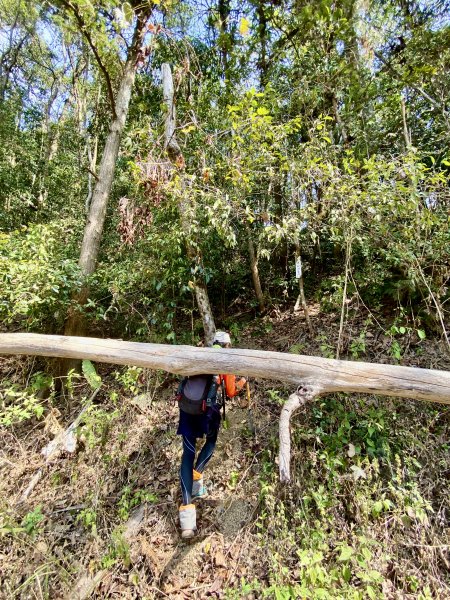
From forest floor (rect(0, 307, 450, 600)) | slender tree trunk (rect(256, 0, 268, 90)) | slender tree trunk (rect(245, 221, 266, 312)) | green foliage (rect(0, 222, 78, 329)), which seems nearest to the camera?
forest floor (rect(0, 307, 450, 600))

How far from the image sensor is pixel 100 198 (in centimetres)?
569

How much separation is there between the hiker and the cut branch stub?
2.90 feet

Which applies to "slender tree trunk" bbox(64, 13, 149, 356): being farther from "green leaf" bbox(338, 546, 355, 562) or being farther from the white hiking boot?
"green leaf" bbox(338, 546, 355, 562)

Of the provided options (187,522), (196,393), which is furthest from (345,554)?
(196,393)

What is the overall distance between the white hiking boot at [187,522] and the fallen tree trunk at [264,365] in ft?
4.71

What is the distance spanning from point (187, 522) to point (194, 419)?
102cm

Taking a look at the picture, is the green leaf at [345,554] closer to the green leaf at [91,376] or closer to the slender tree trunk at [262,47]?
the green leaf at [91,376]

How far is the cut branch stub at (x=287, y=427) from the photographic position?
7.27 ft

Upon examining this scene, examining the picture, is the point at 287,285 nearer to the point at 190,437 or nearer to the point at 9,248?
the point at 190,437

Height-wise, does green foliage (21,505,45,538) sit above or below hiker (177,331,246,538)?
below

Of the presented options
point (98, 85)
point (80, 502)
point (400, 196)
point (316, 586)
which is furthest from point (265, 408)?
point (98, 85)

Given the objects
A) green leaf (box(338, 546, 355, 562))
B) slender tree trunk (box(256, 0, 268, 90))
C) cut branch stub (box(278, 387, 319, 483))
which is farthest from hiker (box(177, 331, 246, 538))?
slender tree trunk (box(256, 0, 268, 90))

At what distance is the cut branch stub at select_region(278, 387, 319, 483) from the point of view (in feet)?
7.27

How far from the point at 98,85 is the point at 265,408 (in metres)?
10.0
